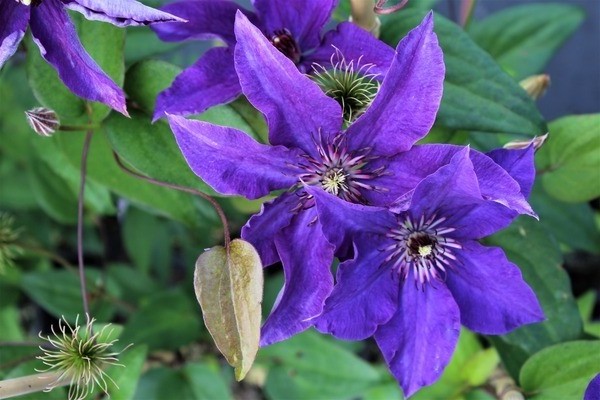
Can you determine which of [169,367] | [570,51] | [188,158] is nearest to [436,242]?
[188,158]

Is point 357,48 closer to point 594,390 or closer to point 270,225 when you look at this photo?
point 270,225

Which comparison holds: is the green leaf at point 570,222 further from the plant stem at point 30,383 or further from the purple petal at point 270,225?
the plant stem at point 30,383

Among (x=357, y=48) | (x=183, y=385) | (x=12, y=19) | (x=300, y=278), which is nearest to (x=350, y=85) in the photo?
(x=357, y=48)

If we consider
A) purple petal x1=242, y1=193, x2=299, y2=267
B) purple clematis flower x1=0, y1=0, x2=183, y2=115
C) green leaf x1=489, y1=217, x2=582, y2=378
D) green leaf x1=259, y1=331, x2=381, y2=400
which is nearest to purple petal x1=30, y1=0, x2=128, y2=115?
purple clematis flower x1=0, y1=0, x2=183, y2=115

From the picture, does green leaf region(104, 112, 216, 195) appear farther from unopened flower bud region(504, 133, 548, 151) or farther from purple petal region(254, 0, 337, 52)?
unopened flower bud region(504, 133, 548, 151)

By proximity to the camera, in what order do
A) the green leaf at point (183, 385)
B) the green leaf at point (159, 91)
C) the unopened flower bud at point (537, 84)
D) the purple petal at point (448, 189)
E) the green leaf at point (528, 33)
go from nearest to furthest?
the purple petal at point (448, 189)
the green leaf at point (159, 91)
the unopened flower bud at point (537, 84)
the green leaf at point (183, 385)
the green leaf at point (528, 33)

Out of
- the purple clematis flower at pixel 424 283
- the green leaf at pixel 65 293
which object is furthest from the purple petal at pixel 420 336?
the green leaf at pixel 65 293

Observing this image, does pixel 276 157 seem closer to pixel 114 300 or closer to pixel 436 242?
pixel 436 242
